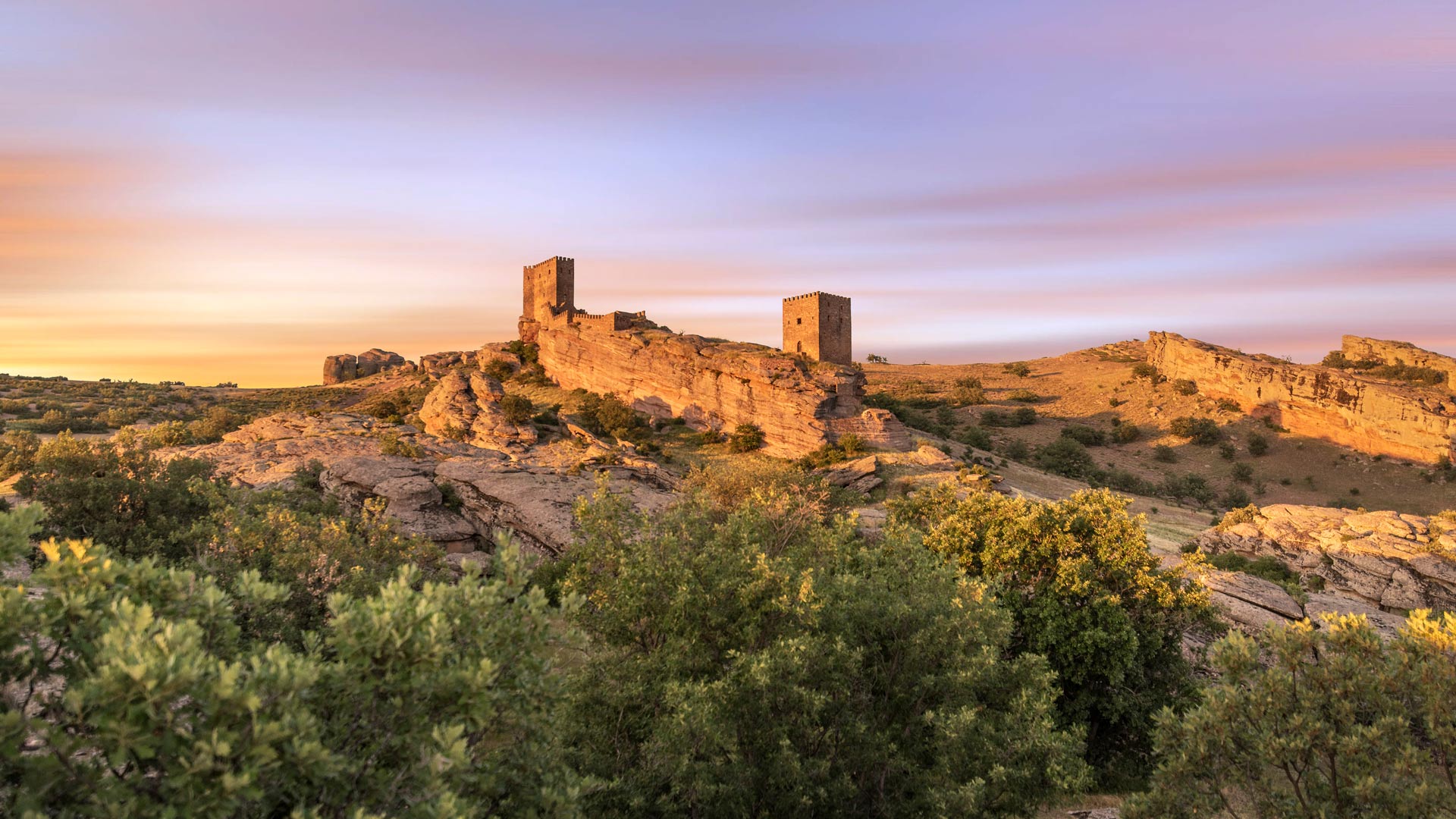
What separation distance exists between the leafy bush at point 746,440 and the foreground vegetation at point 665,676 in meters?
28.7

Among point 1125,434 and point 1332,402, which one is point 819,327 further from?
point 1332,402

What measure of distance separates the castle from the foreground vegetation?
141 ft

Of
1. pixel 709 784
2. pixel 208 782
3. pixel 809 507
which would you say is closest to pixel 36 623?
pixel 208 782

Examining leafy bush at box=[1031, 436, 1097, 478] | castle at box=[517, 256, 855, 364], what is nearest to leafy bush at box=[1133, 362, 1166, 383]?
leafy bush at box=[1031, 436, 1097, 478]

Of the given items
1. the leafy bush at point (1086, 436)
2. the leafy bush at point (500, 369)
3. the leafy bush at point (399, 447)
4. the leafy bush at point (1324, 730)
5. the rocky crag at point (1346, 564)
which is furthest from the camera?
the leafy bush at point (500, 369)

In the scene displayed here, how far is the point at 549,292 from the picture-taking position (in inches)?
2963

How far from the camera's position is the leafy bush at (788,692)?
944 cm

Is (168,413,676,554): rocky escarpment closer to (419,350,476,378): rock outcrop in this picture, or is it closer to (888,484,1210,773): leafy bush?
(888,484,1210,773): leafy bush

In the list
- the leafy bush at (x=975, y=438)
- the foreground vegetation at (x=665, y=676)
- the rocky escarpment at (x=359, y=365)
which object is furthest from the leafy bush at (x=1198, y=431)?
the rocky escarpment at (x=359, y=365)

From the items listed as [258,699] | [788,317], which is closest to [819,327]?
[788,317]

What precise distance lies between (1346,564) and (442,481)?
37.7 meters

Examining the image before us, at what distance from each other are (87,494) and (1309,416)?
8829 cm

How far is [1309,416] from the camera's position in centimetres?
6456

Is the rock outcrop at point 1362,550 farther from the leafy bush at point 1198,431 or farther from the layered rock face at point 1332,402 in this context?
the layered rock face at point 1332,402
